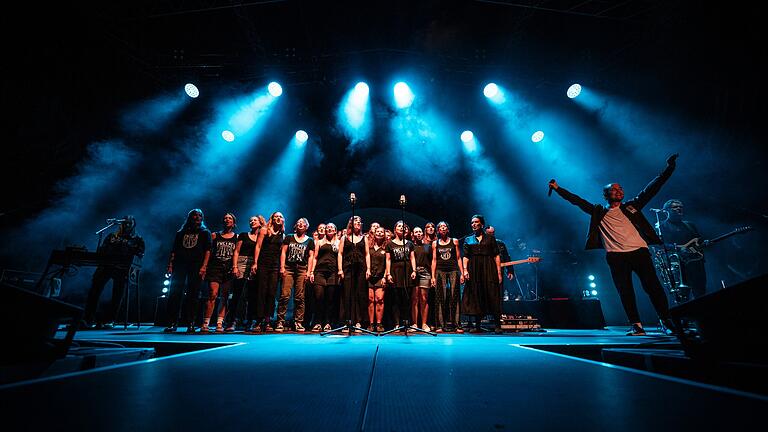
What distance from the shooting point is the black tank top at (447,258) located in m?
5.39

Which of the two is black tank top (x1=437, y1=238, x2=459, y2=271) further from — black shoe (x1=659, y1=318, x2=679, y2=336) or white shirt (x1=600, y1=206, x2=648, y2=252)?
black shoe (x1=659, y1=318, x2=679, y2=336)

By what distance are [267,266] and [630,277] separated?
509 cm

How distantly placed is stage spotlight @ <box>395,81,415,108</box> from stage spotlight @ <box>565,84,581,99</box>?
3966 millimetres

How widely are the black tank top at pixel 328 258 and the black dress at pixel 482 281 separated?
220 cm

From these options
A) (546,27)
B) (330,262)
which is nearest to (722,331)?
(330,262)

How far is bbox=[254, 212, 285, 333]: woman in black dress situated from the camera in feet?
16.7

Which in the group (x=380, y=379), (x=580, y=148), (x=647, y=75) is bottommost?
(x=380, y=379)

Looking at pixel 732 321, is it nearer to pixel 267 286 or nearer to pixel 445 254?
pixel 445 254

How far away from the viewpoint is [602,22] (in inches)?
265

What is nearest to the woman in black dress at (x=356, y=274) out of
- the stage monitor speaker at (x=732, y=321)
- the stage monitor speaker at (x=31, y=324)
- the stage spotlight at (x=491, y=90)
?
the stage monitor speaker at (x=31, y=324)

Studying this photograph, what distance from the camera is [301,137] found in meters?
9.84

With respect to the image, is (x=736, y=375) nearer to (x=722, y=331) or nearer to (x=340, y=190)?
(x=722, y=331)

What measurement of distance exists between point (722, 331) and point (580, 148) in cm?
820

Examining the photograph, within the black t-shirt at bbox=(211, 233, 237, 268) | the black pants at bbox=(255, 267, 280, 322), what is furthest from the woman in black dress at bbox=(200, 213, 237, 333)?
the black pants at bbox=(255, 267, 280, 322)
